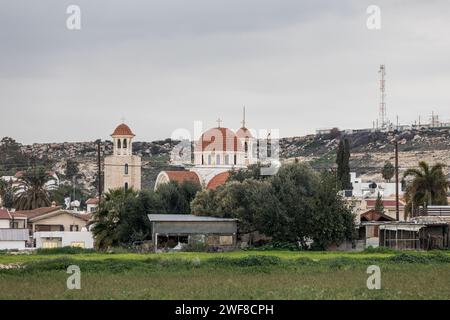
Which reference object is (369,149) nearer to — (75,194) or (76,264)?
(75,194)

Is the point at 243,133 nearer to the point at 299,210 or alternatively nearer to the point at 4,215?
the point at 4,215

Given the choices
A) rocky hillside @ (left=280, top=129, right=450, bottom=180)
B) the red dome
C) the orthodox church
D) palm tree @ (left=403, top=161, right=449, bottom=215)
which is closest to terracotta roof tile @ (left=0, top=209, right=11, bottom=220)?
the orthodox church

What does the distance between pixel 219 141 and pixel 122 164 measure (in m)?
11.5

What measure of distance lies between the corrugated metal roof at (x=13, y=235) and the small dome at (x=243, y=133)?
37013mm

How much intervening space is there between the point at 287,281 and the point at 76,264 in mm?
9737

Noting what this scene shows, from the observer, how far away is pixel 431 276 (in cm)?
3447

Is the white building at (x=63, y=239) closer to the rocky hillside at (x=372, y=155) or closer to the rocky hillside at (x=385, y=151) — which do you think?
the rocky hillside at (x=372, y=155)

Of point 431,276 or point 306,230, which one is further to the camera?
point 306,230

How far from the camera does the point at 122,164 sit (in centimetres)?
10256

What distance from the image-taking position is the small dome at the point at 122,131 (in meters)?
99.8

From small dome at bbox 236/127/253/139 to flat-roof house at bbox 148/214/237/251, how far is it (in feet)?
137
